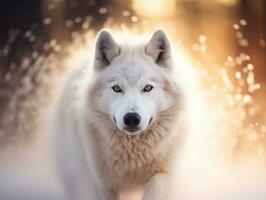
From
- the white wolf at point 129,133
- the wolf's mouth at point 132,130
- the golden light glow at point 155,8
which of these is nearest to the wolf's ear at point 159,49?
the white wolf at point 129,133

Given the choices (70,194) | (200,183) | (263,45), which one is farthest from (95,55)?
(263,45)

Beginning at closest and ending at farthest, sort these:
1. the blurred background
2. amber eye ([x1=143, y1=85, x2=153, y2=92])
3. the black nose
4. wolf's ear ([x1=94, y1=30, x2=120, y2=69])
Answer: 1. the black nose
2. amber eye ([x1=143, y1=85, x2=153, y2=92])
3. wolf's ear ([x1=94, y1=30, x2=120, y2=69])
4. the blurred background

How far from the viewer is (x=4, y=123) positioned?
3.89 m

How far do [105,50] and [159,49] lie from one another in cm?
23

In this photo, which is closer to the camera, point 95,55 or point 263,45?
point 95,55

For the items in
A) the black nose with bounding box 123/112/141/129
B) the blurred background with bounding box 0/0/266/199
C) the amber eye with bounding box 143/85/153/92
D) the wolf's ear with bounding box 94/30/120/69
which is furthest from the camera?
the blurred background with bounding box 0/0/266/199

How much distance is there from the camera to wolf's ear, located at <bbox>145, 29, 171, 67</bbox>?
2895 mm

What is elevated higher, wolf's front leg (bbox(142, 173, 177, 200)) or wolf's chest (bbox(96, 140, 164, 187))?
wolf's chest (bbox(96, 140, 164, 187))

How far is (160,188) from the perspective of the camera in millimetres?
2846

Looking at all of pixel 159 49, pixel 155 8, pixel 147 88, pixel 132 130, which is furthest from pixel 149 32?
pixel 132 130

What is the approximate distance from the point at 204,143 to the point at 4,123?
45.3 inches

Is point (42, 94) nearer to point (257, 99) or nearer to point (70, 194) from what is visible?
point (70, 194)

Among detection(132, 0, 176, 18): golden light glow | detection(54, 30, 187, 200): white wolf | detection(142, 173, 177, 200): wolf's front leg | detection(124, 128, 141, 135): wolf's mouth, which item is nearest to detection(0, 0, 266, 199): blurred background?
detection(132, 0, 176, 18): golden light glow

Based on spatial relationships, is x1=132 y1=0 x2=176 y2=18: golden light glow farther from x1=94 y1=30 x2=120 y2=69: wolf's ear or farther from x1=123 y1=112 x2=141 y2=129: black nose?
x1=123 y1=112 x2=141 y2=129: black nose
